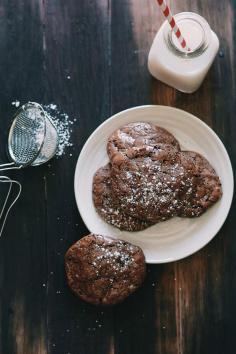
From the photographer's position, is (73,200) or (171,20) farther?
(73,200)

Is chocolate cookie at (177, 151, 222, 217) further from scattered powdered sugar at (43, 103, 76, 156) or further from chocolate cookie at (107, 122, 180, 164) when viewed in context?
scattered powdered sugar at (43, 103, 76, 156)

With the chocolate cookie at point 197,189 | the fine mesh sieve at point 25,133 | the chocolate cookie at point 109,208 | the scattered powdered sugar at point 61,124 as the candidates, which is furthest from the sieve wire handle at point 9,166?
the chocolate cookie at point 197,189

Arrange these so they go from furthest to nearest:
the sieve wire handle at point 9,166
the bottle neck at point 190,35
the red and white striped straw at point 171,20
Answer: the sieve wire handle at point 9,166 → the bottle neck at point 190,35 → the red and white striped straw at point 171,20

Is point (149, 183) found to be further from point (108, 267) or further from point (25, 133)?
point (25, 133)

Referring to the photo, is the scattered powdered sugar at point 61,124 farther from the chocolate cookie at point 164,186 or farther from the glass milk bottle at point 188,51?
the glass milk bottle at point 188,51

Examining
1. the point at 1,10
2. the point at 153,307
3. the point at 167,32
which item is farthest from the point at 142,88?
the point at 153,307

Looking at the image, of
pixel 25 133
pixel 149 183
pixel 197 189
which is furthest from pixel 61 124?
pixel 197 189
